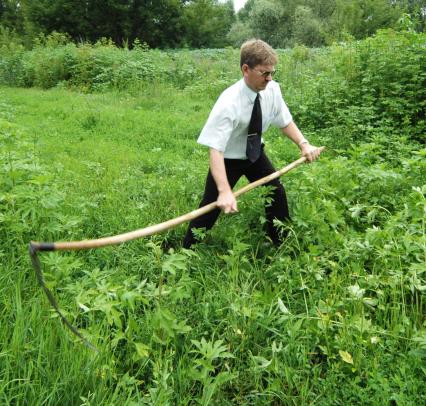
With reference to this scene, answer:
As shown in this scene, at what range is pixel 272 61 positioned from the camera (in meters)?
2.79

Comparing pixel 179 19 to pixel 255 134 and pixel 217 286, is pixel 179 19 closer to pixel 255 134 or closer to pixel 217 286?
pixel 255 134

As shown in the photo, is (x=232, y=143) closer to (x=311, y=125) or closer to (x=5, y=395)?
(x=5, y=395)

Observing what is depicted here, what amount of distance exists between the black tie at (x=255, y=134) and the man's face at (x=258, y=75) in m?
0.13

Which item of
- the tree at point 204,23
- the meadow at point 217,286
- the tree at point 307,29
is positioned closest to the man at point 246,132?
the meadow at point 217,286

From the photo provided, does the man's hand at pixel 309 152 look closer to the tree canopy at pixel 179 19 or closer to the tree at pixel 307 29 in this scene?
the tree canopy at pixel 179 19

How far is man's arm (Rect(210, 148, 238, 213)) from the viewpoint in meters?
2.65

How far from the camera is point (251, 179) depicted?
3.40 m

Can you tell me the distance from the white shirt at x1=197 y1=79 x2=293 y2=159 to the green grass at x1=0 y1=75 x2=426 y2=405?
610 millimetres

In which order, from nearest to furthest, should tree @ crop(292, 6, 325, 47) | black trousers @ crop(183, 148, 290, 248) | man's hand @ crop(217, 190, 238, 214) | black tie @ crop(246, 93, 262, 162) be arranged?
man's hand @ crop(217, 190, 238, 214)
black tie @ crop(246, 93, 262, 162)
black trousers @ crop(183, 148, 290, 248)
tree @ crop(292, 6, 325, 47)

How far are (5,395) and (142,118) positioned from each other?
6880 mm

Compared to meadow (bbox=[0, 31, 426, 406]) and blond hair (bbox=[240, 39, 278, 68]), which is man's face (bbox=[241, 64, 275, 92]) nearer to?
blond hair (bbox=[240, 39, 278, 68])

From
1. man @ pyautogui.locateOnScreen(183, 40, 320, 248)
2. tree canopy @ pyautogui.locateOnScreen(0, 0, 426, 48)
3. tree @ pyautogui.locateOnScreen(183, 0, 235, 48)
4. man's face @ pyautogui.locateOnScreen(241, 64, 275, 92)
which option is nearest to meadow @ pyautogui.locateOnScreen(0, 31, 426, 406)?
man @ pyautogui.locateOnScreen(183, 40, 320, 248)

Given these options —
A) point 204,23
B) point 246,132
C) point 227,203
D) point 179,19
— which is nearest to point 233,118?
point 246,132

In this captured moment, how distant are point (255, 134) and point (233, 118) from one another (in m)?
0.29
